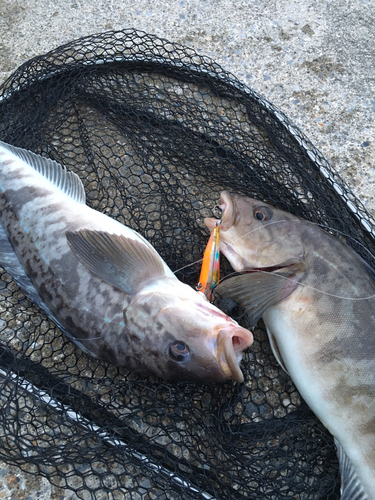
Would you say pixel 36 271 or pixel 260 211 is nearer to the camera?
pixel 36 271

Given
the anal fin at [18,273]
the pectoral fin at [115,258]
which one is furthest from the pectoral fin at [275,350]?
Result: the anal fin at [18,273]

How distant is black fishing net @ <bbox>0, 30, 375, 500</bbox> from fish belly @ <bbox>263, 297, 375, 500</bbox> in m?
0.17

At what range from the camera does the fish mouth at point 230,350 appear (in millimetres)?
2078

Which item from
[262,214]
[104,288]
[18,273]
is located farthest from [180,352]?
[18,273]

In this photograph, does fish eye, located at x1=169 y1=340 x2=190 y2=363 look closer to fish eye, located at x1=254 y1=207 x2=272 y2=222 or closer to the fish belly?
the fish belly

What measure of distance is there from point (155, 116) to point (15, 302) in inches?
63.8

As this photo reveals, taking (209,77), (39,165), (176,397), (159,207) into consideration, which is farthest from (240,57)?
(176,397)

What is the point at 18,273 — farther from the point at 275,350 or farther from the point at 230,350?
the point at 275,350

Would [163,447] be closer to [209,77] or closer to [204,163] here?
[204,163]

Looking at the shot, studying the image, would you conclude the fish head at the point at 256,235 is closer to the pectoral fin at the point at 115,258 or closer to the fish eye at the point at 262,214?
the fish eye at the point at 262,214

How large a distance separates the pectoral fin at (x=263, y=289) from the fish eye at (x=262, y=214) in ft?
1.16

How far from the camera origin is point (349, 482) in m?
2.20

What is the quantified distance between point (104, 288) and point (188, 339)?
1.76 feet

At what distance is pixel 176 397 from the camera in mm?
2354
